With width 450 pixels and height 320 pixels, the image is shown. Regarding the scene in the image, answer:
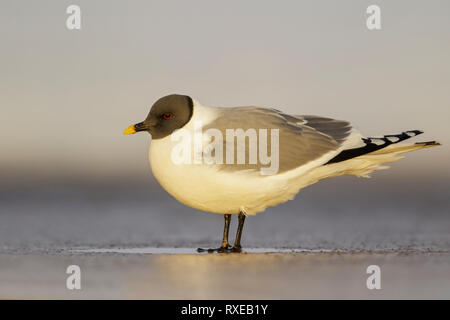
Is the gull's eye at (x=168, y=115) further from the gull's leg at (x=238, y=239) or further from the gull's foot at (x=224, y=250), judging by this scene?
the gull's foot at (x=224, y=250)

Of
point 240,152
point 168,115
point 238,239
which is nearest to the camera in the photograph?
point 240,152

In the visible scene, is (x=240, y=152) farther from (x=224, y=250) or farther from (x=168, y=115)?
(x=224, y=250)

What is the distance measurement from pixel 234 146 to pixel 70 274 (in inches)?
54.8

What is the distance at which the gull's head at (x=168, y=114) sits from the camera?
524cm

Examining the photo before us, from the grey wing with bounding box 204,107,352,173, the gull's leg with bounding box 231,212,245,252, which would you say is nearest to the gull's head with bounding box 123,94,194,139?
the grey wing with bounding box 204,107,352,173

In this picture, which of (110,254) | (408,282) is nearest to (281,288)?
(408,282)

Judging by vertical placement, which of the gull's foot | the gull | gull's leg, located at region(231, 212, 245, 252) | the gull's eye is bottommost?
the gull's foot

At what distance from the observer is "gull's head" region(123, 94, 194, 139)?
524 centimetres

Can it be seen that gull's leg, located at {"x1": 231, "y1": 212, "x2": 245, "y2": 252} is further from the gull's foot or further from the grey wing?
the grey wing

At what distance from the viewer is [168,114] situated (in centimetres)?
526

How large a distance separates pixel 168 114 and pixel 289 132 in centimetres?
85

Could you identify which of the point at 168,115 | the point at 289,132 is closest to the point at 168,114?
the point at 168,115

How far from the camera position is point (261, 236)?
616cm
